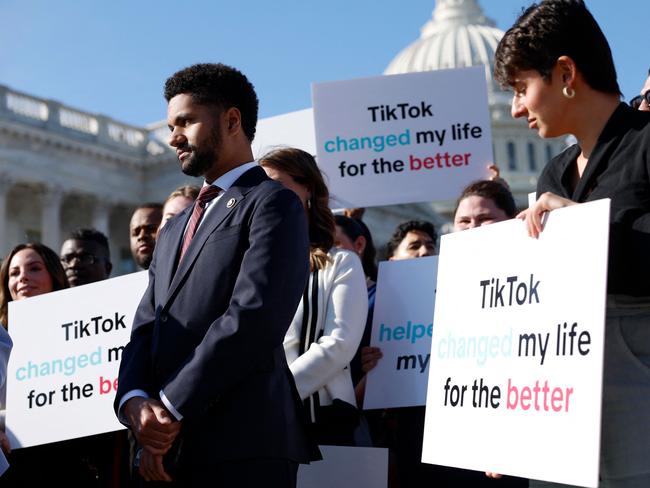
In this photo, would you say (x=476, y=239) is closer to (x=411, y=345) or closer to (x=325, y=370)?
(x=325, y=370)

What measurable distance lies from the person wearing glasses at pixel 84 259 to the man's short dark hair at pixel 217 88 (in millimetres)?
2810

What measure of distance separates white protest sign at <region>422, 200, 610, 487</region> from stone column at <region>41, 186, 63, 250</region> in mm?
36467

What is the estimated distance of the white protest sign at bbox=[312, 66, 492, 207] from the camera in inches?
233

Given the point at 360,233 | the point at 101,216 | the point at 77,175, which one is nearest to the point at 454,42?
the point at 101,216

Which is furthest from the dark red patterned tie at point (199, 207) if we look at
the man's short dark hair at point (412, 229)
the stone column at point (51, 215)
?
the stone column at point (51, 215)

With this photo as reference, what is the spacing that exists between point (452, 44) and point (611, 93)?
8173cm

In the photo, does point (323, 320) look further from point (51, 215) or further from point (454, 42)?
point (454, 42)

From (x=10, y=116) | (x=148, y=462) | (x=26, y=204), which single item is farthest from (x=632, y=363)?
(x=26, y=204)

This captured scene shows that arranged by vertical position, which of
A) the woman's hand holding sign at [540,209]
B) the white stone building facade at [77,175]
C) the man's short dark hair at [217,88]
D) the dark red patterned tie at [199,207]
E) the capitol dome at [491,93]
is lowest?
the woman's hand holding sign at [540,209]

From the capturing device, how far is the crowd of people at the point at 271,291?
2.46 metres

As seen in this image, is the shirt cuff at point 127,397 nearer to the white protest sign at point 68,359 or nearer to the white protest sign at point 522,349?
the white protest sign at point 522,349

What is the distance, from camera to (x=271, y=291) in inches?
114

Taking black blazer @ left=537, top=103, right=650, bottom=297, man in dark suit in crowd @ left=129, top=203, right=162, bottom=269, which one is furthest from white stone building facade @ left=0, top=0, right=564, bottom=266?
black blazer @ left=537, top=103, right=650, bottom=297

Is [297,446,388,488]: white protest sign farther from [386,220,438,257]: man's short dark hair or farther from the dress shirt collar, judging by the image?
[386,220,438,257]: man's short dark hair
